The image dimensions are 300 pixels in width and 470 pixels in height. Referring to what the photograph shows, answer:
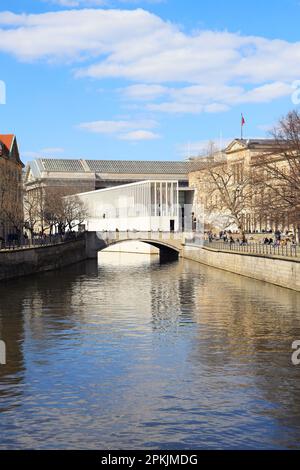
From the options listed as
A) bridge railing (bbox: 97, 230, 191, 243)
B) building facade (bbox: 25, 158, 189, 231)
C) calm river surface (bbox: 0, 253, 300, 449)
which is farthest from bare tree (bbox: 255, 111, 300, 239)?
building facade (bbox: 25, 158, 189, 231)

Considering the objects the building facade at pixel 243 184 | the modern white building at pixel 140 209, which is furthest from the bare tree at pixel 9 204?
the modern white building at pixel 140 209

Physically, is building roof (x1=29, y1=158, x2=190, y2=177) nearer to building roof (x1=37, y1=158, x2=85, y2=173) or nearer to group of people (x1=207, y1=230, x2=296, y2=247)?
building roof (x1=37, y1=158, x2=85, y2=173)

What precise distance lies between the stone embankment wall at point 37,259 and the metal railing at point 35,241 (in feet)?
2.68

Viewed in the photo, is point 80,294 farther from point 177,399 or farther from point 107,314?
point 177,399

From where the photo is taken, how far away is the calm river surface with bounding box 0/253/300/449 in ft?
53.6

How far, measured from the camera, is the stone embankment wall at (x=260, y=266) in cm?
4419

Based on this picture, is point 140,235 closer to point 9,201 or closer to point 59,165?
point 9,201

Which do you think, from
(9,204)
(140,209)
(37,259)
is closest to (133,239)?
(140,209)

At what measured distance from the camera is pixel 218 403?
60.7 feet

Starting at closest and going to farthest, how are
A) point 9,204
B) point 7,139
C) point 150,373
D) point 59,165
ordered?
point 150,373, point 9,204, point 7,139, point 59,165

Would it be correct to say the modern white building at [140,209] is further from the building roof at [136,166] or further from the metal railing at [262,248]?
the building roof at [136,166]

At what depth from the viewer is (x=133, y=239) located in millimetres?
89375

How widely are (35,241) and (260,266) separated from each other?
24.8 m
